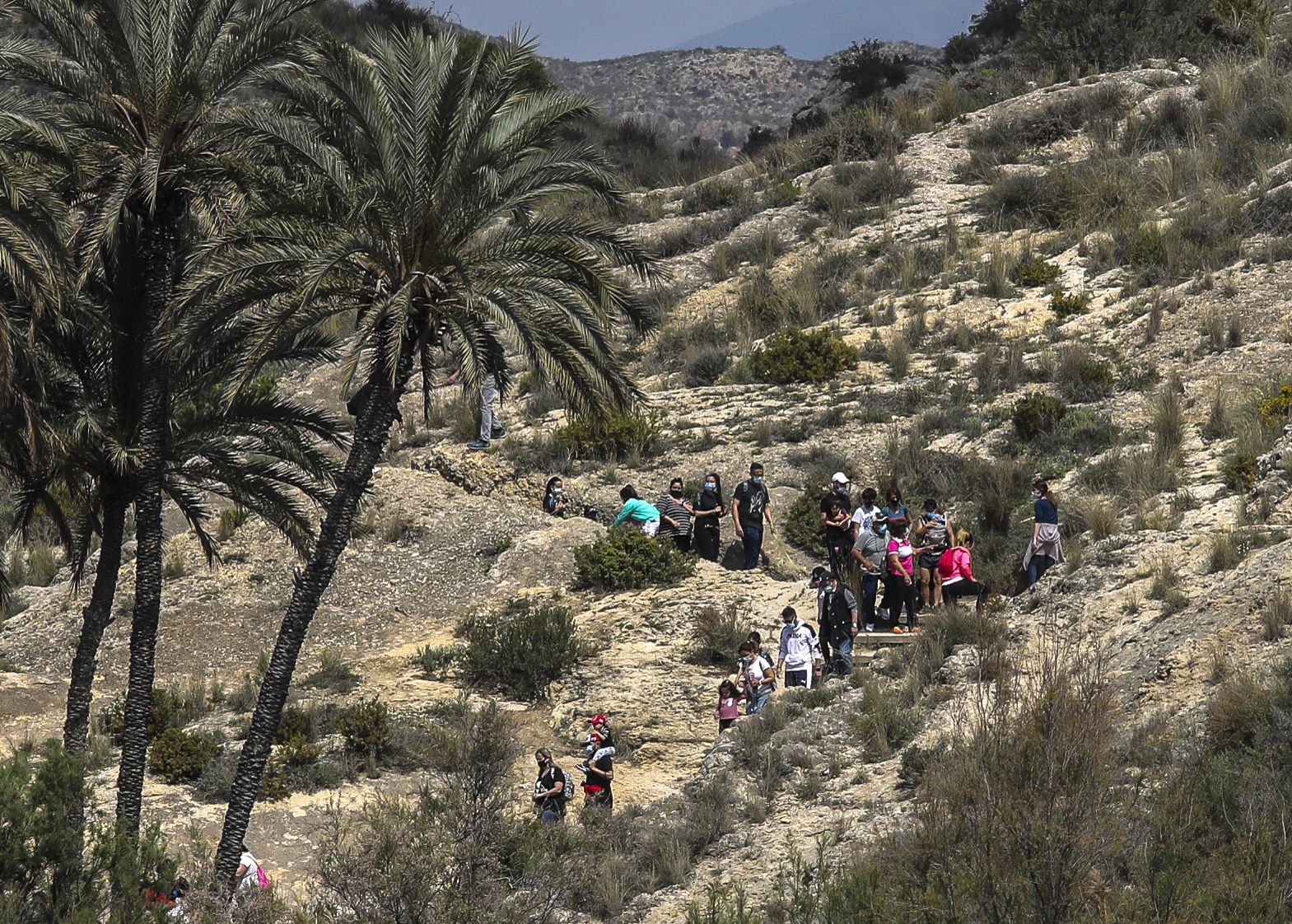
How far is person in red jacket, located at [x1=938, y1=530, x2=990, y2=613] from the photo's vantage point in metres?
17.9

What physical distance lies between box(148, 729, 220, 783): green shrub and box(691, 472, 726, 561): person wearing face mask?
7.85m

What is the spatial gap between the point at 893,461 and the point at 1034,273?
25.2 ft

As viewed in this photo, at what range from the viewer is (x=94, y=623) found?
16.2m

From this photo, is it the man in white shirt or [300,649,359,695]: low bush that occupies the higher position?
the man in white shirt

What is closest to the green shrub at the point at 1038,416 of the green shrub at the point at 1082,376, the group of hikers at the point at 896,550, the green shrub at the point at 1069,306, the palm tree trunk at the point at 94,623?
the green shrub at the point at 1082,376

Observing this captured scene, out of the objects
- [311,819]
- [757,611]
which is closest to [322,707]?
[311,819]

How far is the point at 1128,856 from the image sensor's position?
10344 mm

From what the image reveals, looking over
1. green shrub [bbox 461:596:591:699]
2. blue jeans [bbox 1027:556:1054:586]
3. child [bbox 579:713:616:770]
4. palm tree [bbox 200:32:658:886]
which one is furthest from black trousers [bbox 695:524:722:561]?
palm tree [bbox 200:32:658:886]

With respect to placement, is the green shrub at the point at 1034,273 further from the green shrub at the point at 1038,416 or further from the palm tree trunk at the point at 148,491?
the palm tree trunk at the point at 148,491

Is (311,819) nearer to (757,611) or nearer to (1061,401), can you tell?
(757,611)

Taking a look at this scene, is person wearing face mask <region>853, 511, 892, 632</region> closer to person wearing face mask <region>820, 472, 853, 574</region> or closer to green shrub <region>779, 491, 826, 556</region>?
person wearing face mask <region>820, 472, 853, 574</region>

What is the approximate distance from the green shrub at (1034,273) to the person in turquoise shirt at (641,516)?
1141cm

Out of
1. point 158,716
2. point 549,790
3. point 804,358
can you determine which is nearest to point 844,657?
point 549,790

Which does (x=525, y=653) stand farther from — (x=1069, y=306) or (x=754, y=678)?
(x=1069, y=306)
